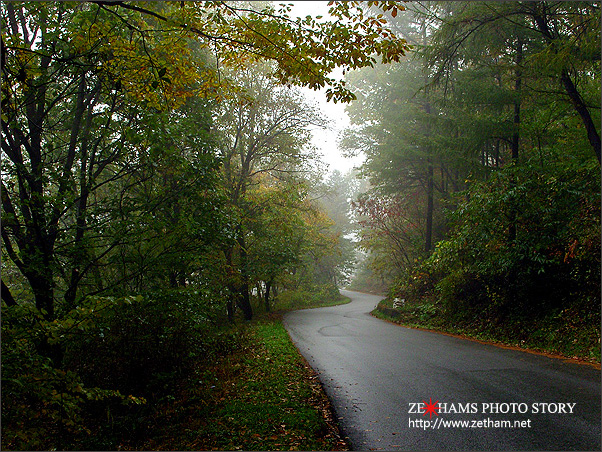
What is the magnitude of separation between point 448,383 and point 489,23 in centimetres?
809

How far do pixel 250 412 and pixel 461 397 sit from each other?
107 inches

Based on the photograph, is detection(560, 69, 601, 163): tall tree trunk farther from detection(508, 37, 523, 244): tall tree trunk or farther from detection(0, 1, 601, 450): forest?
detection(508, 37, 523, 244): tall tree trunk

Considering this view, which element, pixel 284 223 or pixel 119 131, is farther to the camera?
pixel 284 223

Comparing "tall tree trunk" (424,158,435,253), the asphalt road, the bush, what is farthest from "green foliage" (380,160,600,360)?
the bush

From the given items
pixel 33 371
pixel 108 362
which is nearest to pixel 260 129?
pixel 108 362

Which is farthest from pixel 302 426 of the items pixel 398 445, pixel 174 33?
pixel 174 33

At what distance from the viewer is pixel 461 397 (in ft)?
15.7

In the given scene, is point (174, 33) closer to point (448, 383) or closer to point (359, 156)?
point (448, 383)

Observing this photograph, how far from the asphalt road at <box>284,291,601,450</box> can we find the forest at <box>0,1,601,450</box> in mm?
890

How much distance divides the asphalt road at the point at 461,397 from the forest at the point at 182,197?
2.92 feet

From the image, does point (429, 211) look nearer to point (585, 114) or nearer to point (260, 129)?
point (260, 129)

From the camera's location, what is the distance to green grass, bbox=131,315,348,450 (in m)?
3.91

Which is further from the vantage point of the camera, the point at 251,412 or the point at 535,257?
the point at 535,257

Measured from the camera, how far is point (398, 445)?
3.68 meters
